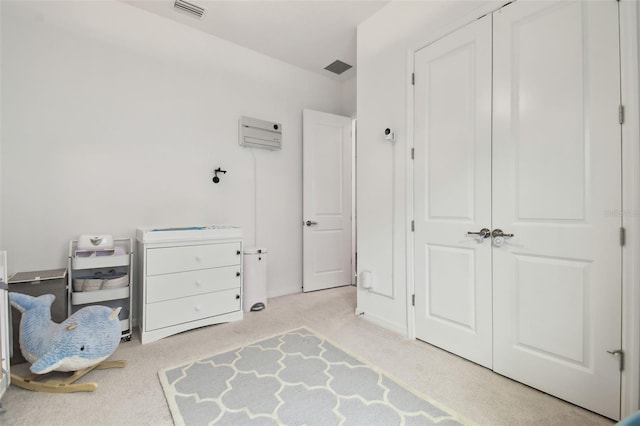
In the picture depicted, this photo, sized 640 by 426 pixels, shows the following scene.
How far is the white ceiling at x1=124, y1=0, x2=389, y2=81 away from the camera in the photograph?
266 cm

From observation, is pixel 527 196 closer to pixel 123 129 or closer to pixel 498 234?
pixel 498 234

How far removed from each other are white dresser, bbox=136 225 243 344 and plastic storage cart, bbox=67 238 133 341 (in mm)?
118

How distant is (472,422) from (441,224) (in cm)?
124

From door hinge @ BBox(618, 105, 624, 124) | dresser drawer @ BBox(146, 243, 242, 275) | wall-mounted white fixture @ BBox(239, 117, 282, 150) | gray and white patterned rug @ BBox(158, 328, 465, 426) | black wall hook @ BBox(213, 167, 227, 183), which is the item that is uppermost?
wall-mounted white fixture @ BBox(239, 117, 282, 150)

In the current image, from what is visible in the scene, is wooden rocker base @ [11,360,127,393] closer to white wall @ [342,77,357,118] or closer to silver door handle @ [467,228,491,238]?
silver door handle @ [467,228,491,238]

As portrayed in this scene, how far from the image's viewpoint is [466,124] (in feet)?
6.80

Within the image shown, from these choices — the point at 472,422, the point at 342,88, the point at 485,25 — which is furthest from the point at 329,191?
the point at 472,422

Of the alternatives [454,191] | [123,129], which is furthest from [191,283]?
[454,191]

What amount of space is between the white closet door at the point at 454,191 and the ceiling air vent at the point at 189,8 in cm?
204

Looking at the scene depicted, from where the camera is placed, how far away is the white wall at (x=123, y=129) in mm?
2309

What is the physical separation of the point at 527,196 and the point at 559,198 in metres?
0.16

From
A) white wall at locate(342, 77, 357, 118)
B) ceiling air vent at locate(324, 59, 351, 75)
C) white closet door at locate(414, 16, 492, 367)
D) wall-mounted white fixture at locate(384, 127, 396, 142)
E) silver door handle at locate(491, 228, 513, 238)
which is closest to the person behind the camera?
silver door handle at locate(491, 228, 513, 238)

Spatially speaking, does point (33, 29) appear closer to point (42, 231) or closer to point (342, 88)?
point (42, 231)

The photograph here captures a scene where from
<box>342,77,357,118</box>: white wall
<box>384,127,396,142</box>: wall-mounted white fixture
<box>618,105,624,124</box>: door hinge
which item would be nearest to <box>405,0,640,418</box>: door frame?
<box>618,105,624,124</box>: door hinge
